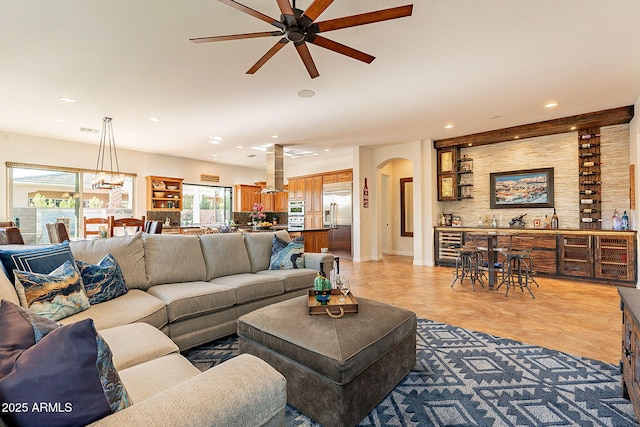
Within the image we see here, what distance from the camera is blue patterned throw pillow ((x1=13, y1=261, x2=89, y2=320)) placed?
175 cm

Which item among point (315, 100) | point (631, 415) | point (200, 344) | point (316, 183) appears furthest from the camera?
point (316, 183)

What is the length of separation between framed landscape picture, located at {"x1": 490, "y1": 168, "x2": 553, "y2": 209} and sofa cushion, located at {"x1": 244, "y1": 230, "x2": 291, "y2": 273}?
16.6 feet

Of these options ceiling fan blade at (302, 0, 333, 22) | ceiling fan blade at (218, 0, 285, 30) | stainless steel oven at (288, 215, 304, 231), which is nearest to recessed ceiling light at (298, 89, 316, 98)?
ceiling fan blade at (218, 0, 285, 30)

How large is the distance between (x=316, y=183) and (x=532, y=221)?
5.31 metres

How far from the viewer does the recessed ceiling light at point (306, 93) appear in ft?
12.8

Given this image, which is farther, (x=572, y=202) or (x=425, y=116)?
(x=572, y=202)

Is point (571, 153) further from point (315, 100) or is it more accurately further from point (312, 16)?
point (312, 16)

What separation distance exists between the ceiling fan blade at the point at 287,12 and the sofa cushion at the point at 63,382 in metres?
1.96

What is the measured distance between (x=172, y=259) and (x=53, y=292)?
1055 mm

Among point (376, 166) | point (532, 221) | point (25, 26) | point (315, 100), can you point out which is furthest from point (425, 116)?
point (25, 26)

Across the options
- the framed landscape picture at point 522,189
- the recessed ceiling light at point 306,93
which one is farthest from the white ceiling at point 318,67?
the framed landscape picture at point 522,189

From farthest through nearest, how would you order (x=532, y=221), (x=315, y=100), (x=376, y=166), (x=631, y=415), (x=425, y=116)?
1. (x=376, y=166)
2. (x=532, y=221)
3. (x=425, y=116)
4. (x=315, y=100)
5. (x=631, y=415)

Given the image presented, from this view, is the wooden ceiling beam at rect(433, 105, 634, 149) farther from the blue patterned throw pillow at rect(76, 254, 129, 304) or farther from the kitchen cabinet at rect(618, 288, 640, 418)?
the blue patterned throw pillow at rect(76, 254, 129, 304)

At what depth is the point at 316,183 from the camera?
29.0ft
